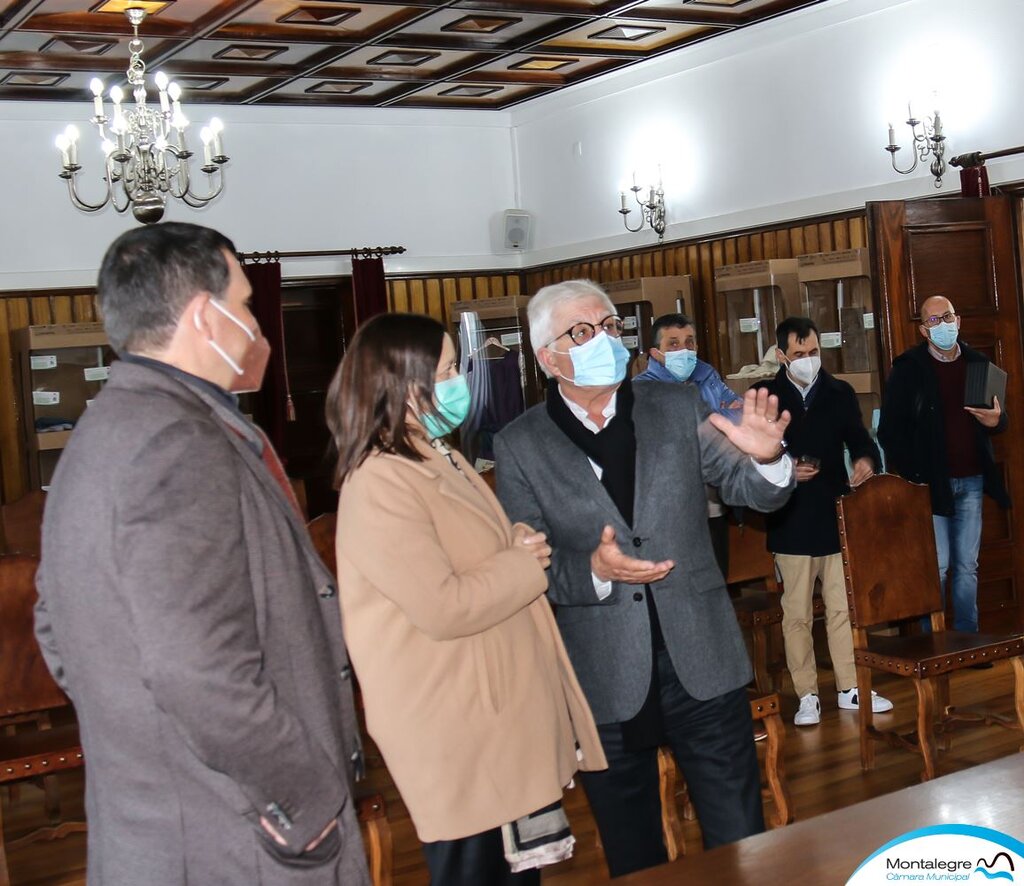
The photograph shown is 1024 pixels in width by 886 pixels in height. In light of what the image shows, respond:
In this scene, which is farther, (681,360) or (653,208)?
(653,208)

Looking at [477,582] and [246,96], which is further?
[246,96]

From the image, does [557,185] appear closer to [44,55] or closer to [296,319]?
[296,319]

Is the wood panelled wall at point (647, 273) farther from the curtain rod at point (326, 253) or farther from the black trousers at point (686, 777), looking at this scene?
the black trousers at point (686, 777)

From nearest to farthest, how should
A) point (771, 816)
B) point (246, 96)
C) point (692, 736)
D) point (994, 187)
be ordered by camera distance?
1. point (692, 736)
2. point (771, 816)
3. point (994, 187)
4. point (246, 96)

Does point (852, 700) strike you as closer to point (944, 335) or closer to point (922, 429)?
point (922, 429)

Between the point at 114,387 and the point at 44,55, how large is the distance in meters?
7.32

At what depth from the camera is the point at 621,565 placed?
8.36ft

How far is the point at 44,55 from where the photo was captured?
324 inches

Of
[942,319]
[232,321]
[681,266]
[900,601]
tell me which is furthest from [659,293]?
[232,321]

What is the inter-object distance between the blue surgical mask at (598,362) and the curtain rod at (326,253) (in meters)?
7.54

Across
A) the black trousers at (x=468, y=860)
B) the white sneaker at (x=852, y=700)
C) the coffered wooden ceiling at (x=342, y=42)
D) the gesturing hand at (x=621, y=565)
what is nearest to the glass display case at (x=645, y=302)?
the coffered wooden ceiling at (x=342, y=42)

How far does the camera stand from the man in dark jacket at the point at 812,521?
579 centimetres

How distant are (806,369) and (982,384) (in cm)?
108

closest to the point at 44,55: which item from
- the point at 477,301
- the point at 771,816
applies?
the point at 477,301
